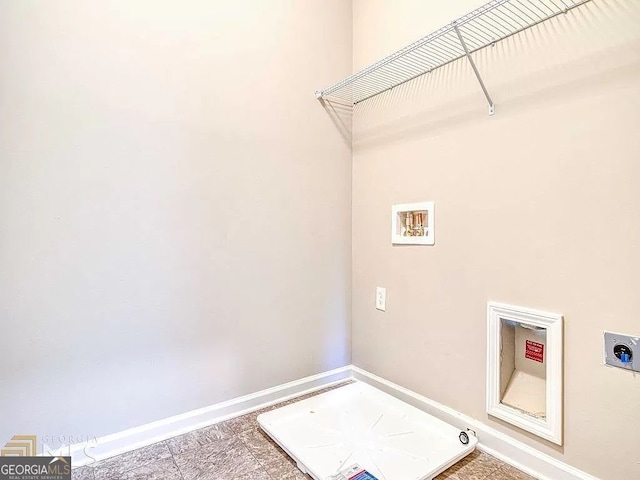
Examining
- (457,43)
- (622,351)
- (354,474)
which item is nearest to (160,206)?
(354,474)

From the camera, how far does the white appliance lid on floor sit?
123 centimetres

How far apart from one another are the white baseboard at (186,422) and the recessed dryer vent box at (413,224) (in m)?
0.86

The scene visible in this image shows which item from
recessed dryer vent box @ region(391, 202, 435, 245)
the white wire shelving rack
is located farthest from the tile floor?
the white wire shelving rack

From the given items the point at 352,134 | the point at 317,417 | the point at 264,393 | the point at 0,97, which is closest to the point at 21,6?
the point at 0,97

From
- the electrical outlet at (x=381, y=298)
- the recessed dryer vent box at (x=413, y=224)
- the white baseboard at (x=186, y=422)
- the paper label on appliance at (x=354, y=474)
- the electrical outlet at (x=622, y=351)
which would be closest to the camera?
the electrical outlet at (x=622, y=351)

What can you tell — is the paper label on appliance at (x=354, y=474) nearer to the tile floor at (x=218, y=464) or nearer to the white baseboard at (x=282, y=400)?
the tile floor at (x=218, y=464)

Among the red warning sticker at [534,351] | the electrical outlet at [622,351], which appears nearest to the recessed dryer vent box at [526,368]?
the red warning sticker at [534,351]

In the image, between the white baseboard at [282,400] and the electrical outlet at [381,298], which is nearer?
the white baseboard at [282,400]

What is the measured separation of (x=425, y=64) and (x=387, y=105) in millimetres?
290

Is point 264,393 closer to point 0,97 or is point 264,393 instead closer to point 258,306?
point 258,306

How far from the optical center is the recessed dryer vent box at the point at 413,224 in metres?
1.58

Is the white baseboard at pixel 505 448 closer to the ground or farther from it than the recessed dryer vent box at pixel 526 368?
closer to the ground

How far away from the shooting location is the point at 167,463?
1280 millimetres

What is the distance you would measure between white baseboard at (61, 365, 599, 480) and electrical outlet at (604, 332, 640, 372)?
1.28 ft
